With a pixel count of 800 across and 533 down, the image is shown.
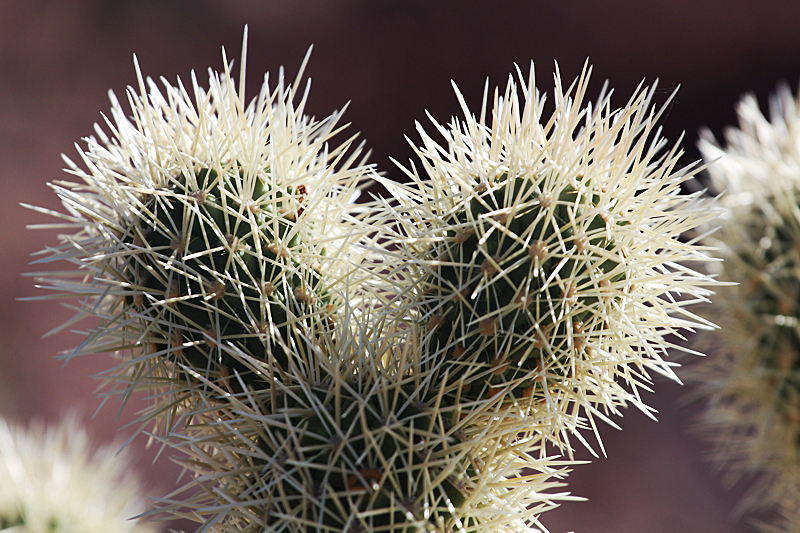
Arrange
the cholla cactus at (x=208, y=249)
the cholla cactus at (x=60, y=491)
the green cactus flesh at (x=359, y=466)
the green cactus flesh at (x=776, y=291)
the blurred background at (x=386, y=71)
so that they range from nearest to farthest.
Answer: the green cactus flesh at (x=359, y=466) → the cholla cactus at (x=208, y=249) → the cholla cactus at (x=60, y=491) → the green cactus flesh at (x=776, y=291) → the blurred background at (x=386, y=71)

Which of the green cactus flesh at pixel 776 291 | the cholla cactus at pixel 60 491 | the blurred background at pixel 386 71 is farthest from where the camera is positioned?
the blurred background at pixel 386 71

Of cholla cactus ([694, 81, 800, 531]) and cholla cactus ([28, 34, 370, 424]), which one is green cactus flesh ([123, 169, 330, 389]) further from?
cholla cactus ([694, 81, 800, 531])

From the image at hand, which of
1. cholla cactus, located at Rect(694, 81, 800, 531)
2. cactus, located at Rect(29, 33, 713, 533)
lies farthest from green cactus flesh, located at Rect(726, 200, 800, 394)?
cactus, located at Rect(29, 33, 713, 533)

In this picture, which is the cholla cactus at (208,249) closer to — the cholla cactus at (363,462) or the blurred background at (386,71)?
the cholla cactus at (363,462)

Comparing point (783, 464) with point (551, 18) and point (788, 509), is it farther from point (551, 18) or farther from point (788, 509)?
point (551, 18)

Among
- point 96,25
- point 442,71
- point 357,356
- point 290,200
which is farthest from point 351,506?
point 96,25

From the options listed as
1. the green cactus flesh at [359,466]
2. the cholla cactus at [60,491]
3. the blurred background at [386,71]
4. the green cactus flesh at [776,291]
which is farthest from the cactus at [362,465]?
the blurred background at [386,71]

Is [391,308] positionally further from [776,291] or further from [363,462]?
[776,291]
